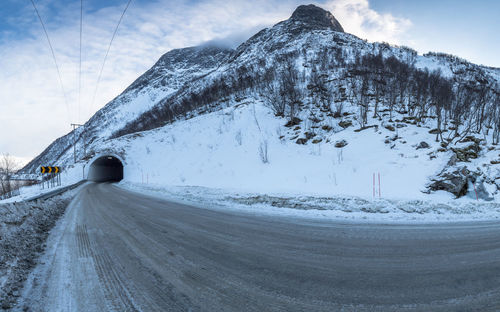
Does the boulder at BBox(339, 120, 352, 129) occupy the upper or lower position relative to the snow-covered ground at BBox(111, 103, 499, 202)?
upper

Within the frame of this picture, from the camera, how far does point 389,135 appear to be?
1814 centimetres

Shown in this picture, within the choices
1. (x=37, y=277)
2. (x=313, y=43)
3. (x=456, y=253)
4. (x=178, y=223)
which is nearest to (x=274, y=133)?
(x=178, y=223)

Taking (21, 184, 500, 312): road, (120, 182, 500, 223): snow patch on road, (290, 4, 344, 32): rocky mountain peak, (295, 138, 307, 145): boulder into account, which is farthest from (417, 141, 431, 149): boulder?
(290, 4, 344, 32): rocky mountain peak

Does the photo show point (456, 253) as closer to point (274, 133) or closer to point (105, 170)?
point (274, 133)

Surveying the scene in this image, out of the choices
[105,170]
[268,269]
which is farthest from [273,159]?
[105,170]

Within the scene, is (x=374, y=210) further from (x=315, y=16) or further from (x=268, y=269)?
(x=315, y=16)

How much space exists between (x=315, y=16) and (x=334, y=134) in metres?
90.3

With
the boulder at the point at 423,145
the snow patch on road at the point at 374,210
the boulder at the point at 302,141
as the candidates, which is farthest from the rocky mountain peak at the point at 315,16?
the snow patch on road at the point at 374,210

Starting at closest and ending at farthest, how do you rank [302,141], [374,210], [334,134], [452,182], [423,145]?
[374,210], [452,182], [423,145], [334,134], [302,141]

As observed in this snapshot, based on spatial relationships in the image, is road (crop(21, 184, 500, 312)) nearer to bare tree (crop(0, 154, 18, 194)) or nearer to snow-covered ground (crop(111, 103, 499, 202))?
snow-covered ground (crop(111, 103, 499, 202))

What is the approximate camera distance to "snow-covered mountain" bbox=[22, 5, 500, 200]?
13555mm

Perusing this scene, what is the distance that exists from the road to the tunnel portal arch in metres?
28.9

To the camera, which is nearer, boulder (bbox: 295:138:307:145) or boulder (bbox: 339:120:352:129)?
boulder (bbox: 295:138:307:145)

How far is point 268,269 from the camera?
11.0ft
